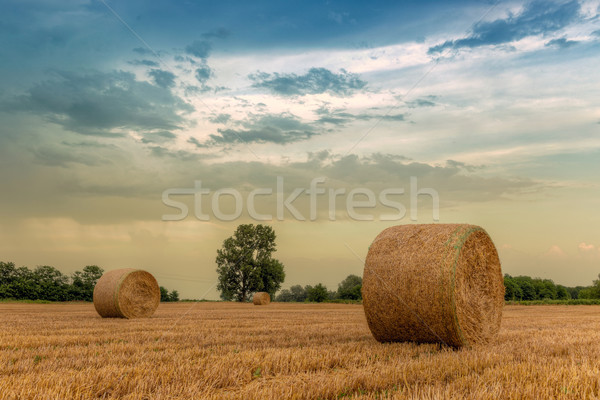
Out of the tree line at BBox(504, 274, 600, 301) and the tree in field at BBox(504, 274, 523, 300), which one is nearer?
the tree in field at BBox(504, 274, 523, 300)

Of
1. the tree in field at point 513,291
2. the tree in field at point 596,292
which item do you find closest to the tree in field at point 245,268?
the tree in field at point 513,291

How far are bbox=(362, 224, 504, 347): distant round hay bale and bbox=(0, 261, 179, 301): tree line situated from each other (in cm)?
4069

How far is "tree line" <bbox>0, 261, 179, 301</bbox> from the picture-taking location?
4350 centimetres

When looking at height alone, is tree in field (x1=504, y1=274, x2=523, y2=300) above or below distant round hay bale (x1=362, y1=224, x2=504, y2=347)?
below

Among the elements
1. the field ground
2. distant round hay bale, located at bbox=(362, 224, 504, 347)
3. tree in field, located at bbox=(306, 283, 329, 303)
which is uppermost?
distant round hay bale, located at bbox=(362, 224, 504, 347)

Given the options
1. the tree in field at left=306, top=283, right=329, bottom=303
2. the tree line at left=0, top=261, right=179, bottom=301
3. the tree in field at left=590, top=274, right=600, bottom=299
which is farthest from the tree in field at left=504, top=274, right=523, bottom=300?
the tree line at left=0, top=261, right=179, bottom=301

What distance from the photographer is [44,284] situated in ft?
146

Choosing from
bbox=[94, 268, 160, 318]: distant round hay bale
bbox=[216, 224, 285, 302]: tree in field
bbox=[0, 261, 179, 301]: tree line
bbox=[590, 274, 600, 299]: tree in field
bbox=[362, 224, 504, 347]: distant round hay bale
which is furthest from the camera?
bbox=[590, 274, 600, 299]: tree in field

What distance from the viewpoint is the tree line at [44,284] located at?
1713 inches

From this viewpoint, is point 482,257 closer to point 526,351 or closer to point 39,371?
point 526,351

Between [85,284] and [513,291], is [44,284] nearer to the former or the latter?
[85,284]

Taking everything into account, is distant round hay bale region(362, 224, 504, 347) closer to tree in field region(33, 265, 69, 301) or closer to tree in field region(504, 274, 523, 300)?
tree in field region(33, 265, 69, 301)

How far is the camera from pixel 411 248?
884 cm

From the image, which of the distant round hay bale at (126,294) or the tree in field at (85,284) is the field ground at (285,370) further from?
the tree in field at (85,284)
